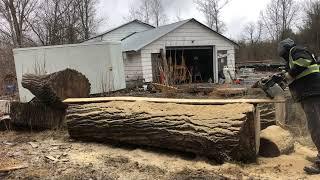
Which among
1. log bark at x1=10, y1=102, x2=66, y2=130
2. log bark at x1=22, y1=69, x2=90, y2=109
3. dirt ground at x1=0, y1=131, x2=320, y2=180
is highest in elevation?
log bark at x1=22, y1=69, x2=90, y2=109

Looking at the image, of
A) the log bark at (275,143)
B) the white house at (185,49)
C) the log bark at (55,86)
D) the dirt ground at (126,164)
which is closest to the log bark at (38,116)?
the log bark at (55,86)

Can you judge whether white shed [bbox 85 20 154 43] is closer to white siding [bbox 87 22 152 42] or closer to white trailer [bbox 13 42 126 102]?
white siding [bbox 87 22 152 42]

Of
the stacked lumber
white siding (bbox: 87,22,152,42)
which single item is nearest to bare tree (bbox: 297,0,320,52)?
white siding (bbox: 87,22,152,42)

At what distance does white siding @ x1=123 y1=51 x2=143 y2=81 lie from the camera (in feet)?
77.0

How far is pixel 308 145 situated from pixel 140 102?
324cm

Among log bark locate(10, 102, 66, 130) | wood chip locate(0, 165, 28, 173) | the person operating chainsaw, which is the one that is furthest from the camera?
log bark locate(10, 102, 66, 130)

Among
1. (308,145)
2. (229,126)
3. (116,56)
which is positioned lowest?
(308,145)

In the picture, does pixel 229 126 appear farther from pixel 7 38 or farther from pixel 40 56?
pixel 7 38

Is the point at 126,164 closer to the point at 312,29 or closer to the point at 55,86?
the point at 55,86

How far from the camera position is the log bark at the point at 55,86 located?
9820 millimetres

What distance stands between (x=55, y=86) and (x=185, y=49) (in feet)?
54.2

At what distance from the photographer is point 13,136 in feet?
31.6

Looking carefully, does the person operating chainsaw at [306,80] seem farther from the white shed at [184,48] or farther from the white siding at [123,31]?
the white siding at [123,31]

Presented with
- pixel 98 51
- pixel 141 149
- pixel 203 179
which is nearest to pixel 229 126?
pixel 203 179
